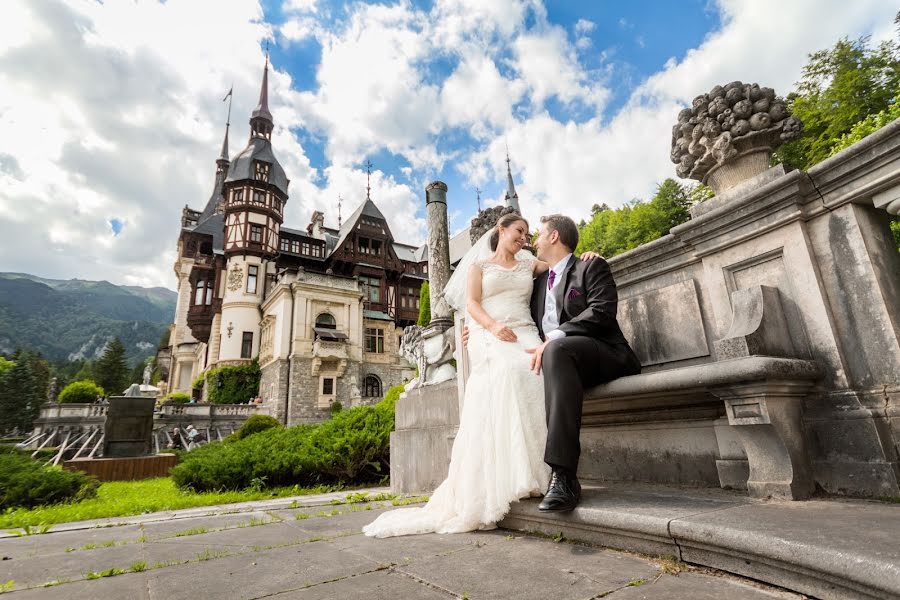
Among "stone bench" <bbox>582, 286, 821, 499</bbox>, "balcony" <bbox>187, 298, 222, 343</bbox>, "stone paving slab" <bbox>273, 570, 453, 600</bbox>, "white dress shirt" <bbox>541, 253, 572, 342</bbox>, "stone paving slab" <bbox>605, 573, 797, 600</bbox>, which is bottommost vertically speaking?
"stone paving slab" <bbox>273, 570, 453, 600</bbox>

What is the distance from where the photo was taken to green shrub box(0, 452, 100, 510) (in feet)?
20.6

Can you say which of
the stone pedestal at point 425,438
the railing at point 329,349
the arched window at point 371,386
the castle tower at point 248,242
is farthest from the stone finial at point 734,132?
the castle tower at point 248,242

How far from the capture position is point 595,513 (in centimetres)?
213

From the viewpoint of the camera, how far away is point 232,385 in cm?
3072

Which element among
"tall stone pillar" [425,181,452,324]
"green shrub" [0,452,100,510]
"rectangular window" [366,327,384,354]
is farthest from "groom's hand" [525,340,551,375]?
"rectangular window" [366,327,384,354]

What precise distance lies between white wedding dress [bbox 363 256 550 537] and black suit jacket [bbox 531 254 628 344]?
0.38 m

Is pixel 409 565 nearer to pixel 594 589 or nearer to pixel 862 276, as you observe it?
pixel 594 589

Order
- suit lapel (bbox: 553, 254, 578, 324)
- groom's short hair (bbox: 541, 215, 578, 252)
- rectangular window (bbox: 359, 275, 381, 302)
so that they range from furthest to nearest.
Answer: rectangular window (bbox: 359, 275, 381, 302), groom's short hair (bbox: 541, 215, 578, 252), suit lapel (bbox: 553, 254, 578, 324)

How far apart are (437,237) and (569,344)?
5137mm

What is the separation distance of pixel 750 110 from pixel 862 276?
→ 1369 millimetres

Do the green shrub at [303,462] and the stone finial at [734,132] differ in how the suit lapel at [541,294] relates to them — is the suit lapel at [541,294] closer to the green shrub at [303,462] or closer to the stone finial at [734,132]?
the stone finial at [734,132]

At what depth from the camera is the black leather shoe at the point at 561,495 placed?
228 cm

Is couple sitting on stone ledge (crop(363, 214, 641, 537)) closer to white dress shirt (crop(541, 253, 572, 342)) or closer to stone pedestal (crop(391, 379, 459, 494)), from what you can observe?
white dress shirt (crop(541, 253, 572, 342))

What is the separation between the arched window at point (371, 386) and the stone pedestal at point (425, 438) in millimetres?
28063
